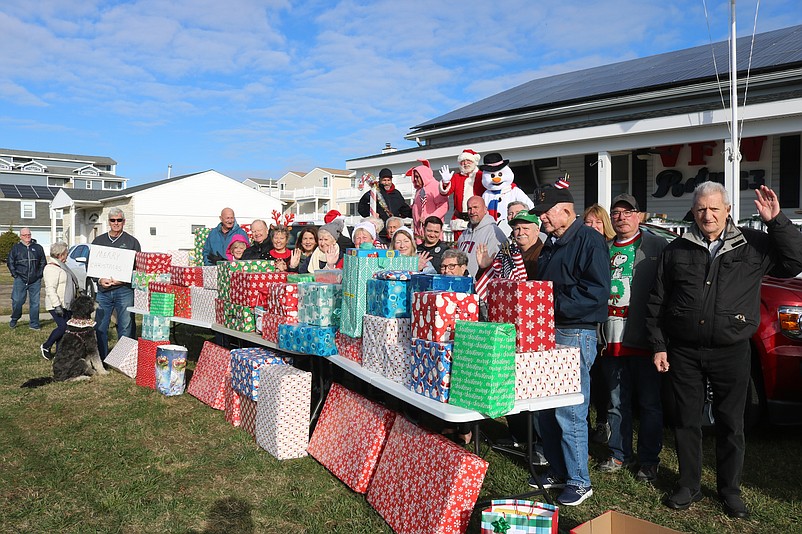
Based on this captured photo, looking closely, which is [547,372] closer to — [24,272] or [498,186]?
[498,186]

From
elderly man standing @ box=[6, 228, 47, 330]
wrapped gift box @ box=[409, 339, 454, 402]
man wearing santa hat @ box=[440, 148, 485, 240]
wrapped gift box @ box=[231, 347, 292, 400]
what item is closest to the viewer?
wrapped gift box @ box=[409, 339, 454, 402]

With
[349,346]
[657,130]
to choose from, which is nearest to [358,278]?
Answer: [349,346]

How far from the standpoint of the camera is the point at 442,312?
3.46 m

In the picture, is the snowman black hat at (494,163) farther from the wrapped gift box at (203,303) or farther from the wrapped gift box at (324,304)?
the wrapped gift box at (203,303)

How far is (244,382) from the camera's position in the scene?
5.50m

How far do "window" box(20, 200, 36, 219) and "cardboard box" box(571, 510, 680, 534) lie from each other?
208ft

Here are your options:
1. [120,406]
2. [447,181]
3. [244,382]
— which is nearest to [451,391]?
[244,382]

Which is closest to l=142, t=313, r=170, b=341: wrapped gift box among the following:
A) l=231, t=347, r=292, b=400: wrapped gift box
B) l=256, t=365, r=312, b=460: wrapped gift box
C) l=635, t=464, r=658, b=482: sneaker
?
l=231, t=347, r=292, b=400: wrapped gift box

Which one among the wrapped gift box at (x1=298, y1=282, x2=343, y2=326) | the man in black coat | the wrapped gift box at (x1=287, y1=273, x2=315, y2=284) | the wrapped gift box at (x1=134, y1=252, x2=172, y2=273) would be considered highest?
the man in black coat

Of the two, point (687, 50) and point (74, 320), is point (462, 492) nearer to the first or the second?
point (74, 320)

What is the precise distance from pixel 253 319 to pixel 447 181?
362 centimetres

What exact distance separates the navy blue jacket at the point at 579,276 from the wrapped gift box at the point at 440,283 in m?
0.52

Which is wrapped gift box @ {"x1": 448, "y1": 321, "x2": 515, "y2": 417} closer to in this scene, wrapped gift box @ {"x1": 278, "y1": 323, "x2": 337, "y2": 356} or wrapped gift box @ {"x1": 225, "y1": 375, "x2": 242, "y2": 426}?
wrapped gift box @ {"x1": 278, "y1": 323, "x2": 337, "y2": 356}

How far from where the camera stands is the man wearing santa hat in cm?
784
